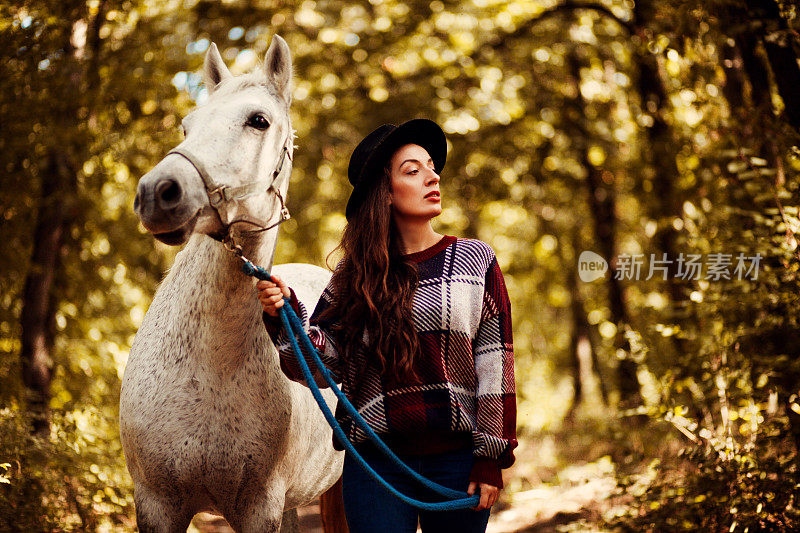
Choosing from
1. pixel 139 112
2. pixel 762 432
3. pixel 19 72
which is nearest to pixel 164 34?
pixel 139 112

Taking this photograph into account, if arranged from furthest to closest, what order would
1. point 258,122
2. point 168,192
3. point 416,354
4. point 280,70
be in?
1. point 280,70
2. point 258,122
3. point 416,354
4. point 168,192

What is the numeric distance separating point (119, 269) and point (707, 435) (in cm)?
559

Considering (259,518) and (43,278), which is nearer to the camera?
(259,518)

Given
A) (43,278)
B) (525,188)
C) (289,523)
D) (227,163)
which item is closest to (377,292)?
(227,163)

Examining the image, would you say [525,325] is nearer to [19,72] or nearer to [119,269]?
[119,269]

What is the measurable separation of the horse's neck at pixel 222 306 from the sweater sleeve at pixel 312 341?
0.18 meters

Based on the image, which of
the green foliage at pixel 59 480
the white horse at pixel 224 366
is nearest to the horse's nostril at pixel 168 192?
the white horse at pixel 224 366

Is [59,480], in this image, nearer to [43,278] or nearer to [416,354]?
[43,278]

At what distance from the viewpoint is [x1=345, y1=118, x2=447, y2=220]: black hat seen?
234 centimetres

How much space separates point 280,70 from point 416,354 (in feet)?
3.74

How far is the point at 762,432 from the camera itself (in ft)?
12.2

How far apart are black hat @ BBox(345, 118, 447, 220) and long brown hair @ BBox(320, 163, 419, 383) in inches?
1.2

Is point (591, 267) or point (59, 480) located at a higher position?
point (59, 480)

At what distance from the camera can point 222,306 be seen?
7.79 ft
